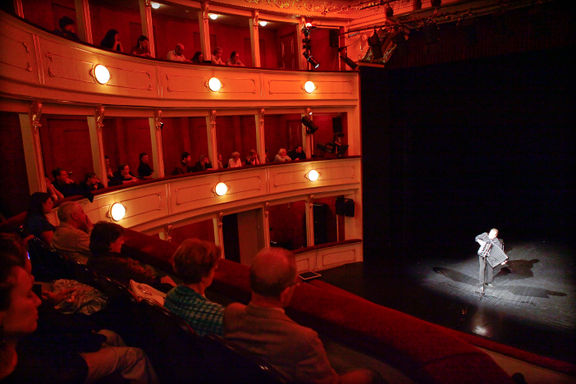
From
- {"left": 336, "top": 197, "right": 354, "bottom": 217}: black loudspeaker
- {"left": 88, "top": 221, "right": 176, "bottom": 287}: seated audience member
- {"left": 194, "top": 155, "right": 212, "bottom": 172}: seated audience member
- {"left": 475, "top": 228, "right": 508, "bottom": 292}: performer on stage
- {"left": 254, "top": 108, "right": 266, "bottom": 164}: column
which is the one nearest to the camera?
{"left": 88, "top": 221, "right": 176, "bottom": 287}: seated audience member

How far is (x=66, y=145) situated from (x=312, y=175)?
259 inches

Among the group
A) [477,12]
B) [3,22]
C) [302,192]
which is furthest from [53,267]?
[477,12]

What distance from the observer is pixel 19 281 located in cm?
158

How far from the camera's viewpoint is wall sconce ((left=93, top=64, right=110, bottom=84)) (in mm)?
6377

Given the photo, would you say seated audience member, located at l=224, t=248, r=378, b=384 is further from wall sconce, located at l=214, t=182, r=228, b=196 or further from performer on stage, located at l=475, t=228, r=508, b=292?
performer on stage, located at l=475, t=228, r=508, b=292

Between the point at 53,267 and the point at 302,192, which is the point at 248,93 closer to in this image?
the point at 302,192

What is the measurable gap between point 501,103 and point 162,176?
329 inches

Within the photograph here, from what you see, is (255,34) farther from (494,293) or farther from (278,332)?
(278,332)

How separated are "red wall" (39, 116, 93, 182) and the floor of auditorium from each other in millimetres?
7350

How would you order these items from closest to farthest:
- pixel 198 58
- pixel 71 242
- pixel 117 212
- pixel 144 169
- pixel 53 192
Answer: pixel 71 242 < pixel 53 192 < pixel 117 212 < pixel 144 169 < pixel 198 58

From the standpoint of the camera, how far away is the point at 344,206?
1224 cm

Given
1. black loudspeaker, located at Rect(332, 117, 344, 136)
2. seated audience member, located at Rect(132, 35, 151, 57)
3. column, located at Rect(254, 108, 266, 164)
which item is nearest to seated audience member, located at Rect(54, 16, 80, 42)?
seated audience member, located at Rect(132, 35, 151, 57)

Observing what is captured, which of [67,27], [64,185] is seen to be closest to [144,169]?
[64,185]

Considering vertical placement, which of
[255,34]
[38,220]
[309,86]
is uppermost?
[255,34]
